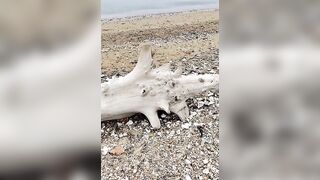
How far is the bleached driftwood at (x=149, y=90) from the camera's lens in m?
1.57

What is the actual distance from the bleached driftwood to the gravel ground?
0.02 meters

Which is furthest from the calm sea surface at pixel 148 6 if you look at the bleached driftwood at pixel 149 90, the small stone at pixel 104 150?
the small stone at pixel 104 150

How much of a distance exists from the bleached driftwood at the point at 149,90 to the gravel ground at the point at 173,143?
0.02m

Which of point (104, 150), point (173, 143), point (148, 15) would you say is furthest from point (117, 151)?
point (148, 15)

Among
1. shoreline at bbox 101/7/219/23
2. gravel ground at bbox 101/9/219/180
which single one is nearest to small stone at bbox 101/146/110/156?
gravel ground at bbox 101/9/219/180

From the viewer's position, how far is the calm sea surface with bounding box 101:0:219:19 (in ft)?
5.00

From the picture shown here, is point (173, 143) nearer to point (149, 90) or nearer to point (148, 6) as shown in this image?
point (149, 90)

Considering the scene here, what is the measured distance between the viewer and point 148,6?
5.13 ft

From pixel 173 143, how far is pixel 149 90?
18 centimetres

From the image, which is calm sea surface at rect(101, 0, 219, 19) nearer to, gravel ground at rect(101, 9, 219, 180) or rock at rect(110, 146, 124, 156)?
gravel ground at rect(101, 9, 219, 180)
